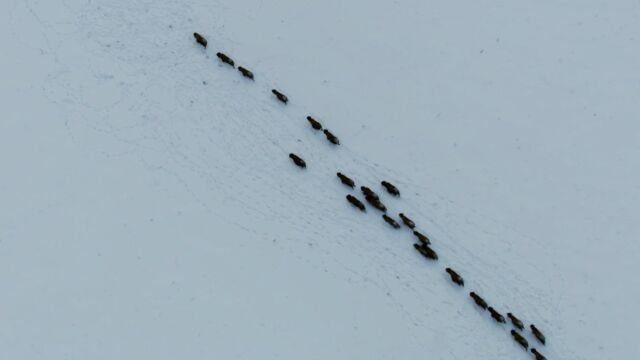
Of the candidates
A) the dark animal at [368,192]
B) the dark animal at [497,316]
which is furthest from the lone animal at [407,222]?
the dark animal at [497,316]

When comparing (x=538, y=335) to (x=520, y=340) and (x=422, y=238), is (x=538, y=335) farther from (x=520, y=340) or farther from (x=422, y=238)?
(x=422, y=238)

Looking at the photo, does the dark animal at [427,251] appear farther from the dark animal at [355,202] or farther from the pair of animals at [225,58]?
the pair of animals at [225,58]

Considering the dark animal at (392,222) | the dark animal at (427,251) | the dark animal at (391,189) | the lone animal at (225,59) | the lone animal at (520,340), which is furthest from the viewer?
the lone animal at (225,59)

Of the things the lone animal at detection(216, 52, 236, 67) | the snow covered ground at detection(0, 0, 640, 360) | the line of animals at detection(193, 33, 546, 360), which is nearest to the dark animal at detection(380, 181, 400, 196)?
the line of animals at detection(193, 33, 546, 360)

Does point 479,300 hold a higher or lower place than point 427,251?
higher

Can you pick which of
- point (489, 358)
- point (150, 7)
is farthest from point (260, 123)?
point (489, 358)

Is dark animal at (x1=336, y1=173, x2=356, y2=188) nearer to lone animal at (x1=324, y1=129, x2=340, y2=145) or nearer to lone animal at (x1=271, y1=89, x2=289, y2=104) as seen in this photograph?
lone animal at (x1=324, y1=129, x2=340, y2=145)

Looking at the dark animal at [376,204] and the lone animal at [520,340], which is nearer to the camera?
the lone animal at [520,340]

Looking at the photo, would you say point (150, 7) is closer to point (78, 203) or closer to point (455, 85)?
point (78, 203)

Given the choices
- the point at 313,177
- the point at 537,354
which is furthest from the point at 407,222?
the point at 537,354
